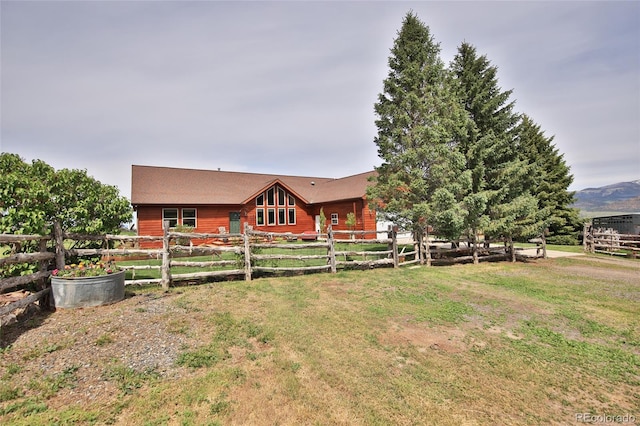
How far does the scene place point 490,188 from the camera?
15.8 m

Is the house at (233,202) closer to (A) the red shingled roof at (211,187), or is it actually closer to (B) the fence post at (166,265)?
(A) the red shingled roof at (211,187)

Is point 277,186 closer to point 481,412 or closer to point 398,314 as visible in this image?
point 398,314

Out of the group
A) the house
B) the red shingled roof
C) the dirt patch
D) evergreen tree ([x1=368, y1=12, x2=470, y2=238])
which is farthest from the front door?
the dirt patch

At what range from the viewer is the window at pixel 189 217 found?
24.1m

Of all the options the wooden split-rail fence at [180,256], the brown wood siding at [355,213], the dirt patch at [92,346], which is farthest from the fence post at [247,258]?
the brown wood siding at [355,213]

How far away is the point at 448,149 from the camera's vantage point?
45.2ft

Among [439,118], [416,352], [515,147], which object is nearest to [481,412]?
[416,352]

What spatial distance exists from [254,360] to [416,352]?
104 inches

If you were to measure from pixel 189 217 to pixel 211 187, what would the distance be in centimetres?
386

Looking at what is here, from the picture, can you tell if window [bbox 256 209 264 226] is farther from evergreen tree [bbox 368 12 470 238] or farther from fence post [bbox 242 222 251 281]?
fence post [bbox 242 222 251 281]

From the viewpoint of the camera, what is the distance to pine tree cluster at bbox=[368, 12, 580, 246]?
13845mm

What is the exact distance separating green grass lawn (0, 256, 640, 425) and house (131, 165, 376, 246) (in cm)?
1669

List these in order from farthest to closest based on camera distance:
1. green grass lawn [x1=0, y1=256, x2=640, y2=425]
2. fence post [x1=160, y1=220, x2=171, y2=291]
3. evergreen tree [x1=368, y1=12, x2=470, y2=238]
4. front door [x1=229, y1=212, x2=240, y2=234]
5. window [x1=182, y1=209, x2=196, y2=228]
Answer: front door [x1=229, y1=212, x2=240, y2=234] < window [x1=182, y1=209, x2=196, y2=228] < evergreen tree [x1=368, y1=12, x2=470, y2=238] < fence post [x1=160, y1=220, x2=171, y2=291] < green grass lawn [x1=0, y1=256, x2=640, y2=425]

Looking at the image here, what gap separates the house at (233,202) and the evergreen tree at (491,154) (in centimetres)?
1057
